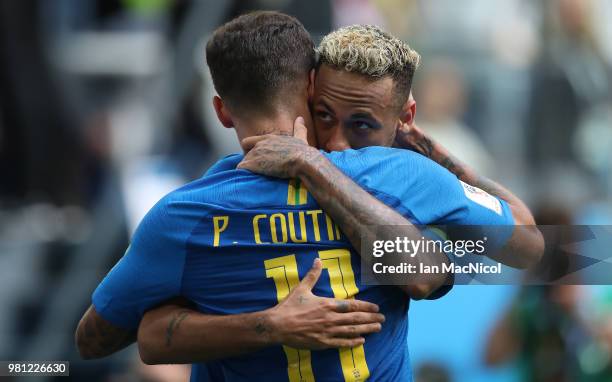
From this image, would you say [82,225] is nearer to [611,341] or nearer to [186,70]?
[186,70]

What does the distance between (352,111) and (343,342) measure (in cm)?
72

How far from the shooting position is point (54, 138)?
936 cm

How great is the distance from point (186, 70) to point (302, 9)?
968mm

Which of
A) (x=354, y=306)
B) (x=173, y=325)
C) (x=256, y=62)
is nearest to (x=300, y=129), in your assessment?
(x=256, y=62)

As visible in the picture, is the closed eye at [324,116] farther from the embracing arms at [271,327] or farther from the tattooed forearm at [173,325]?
the tattooed forearm at [173,325]

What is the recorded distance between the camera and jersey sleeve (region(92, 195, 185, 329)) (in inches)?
137

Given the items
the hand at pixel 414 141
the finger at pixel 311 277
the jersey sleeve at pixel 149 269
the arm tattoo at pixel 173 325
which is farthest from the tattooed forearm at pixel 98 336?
the hand at pixel 414 141

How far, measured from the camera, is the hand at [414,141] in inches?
158

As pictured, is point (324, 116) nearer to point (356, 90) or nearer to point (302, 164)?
point (356, 90)

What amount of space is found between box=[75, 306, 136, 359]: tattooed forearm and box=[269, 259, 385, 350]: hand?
0.58 metres

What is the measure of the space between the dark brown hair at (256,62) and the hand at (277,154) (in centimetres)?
12

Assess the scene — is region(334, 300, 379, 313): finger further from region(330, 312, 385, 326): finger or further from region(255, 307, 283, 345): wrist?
region(255, 307, 283, 345): wrist

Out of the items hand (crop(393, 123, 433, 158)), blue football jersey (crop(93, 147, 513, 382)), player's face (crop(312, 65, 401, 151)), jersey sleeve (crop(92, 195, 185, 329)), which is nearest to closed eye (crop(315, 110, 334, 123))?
player's face (crop(312, 65, 401, 151))

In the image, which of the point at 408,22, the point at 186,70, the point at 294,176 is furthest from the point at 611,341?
the point at 294,176
